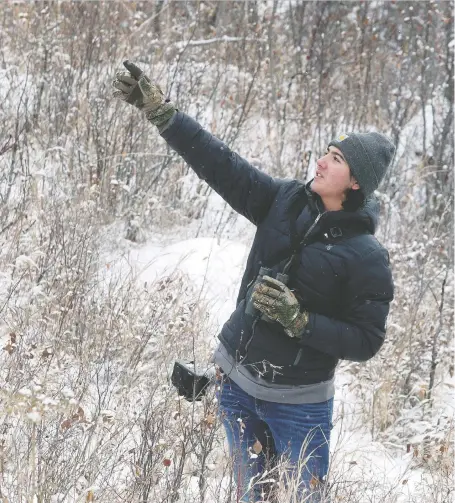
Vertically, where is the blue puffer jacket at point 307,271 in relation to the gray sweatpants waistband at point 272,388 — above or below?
above

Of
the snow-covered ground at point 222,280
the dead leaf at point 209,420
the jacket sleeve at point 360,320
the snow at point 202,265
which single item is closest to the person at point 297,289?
the jacket sleeve at point 360,320

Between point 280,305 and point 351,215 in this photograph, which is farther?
point 351,215

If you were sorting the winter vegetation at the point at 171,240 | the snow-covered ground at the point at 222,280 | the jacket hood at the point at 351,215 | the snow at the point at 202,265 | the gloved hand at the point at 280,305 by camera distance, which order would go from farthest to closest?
the snow at the point at 202,265 → the snow-covered ground at the point at 222,280 → the winter vegetation at the point at 171,240 → the jacket hood at the point at 351,215 → the gloved hand at the point at 280,305

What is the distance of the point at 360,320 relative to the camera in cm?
246

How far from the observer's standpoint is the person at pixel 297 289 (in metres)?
2.43

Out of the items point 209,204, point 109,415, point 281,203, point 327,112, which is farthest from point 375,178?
point 327,112

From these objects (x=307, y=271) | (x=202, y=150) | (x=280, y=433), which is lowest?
(x=280, y=433)

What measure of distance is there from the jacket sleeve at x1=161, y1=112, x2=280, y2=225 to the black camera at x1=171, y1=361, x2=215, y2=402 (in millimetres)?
575

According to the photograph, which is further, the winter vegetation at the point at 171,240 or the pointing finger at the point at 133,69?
the winter vegetation at the point at 171,240

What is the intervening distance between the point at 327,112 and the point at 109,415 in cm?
604

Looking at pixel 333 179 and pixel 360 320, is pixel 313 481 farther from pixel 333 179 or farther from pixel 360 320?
pixel 333 179

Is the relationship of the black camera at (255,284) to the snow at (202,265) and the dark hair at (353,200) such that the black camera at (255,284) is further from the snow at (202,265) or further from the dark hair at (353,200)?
the snow at (202,265)

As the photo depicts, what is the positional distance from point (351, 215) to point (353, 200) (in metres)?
0.08

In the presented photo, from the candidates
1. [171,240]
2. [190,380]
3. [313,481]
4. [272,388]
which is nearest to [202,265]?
[171,240]
